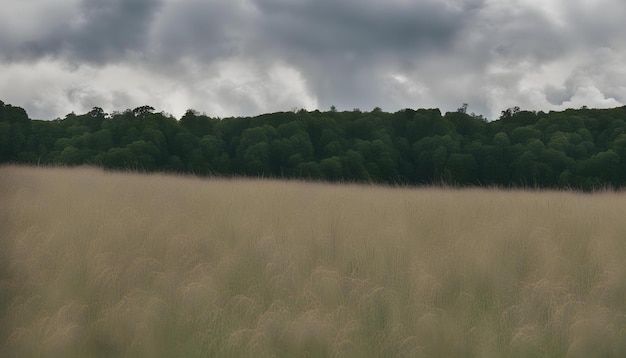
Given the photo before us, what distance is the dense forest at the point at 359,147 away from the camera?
83.0 ft

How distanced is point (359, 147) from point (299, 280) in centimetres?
2196

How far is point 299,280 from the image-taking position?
186 inches

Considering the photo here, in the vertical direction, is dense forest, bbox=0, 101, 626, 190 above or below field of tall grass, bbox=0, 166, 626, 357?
above

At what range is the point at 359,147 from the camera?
1041 inches

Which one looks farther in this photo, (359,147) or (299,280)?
(359,147)

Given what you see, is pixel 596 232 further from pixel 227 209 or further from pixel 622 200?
pixel 227 209

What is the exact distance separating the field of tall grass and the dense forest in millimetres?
16676

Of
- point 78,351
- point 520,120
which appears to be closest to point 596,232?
point 78,351

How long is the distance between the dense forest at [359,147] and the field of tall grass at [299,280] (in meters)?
16.7

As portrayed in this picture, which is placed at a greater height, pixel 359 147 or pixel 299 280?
pixel 359 147

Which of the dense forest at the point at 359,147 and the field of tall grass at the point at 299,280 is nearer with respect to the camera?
the field of tall grass at the point at 299,280

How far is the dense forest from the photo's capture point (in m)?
25.3

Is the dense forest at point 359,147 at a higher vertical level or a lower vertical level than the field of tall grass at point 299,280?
higher

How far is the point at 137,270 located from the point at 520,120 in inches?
1150
